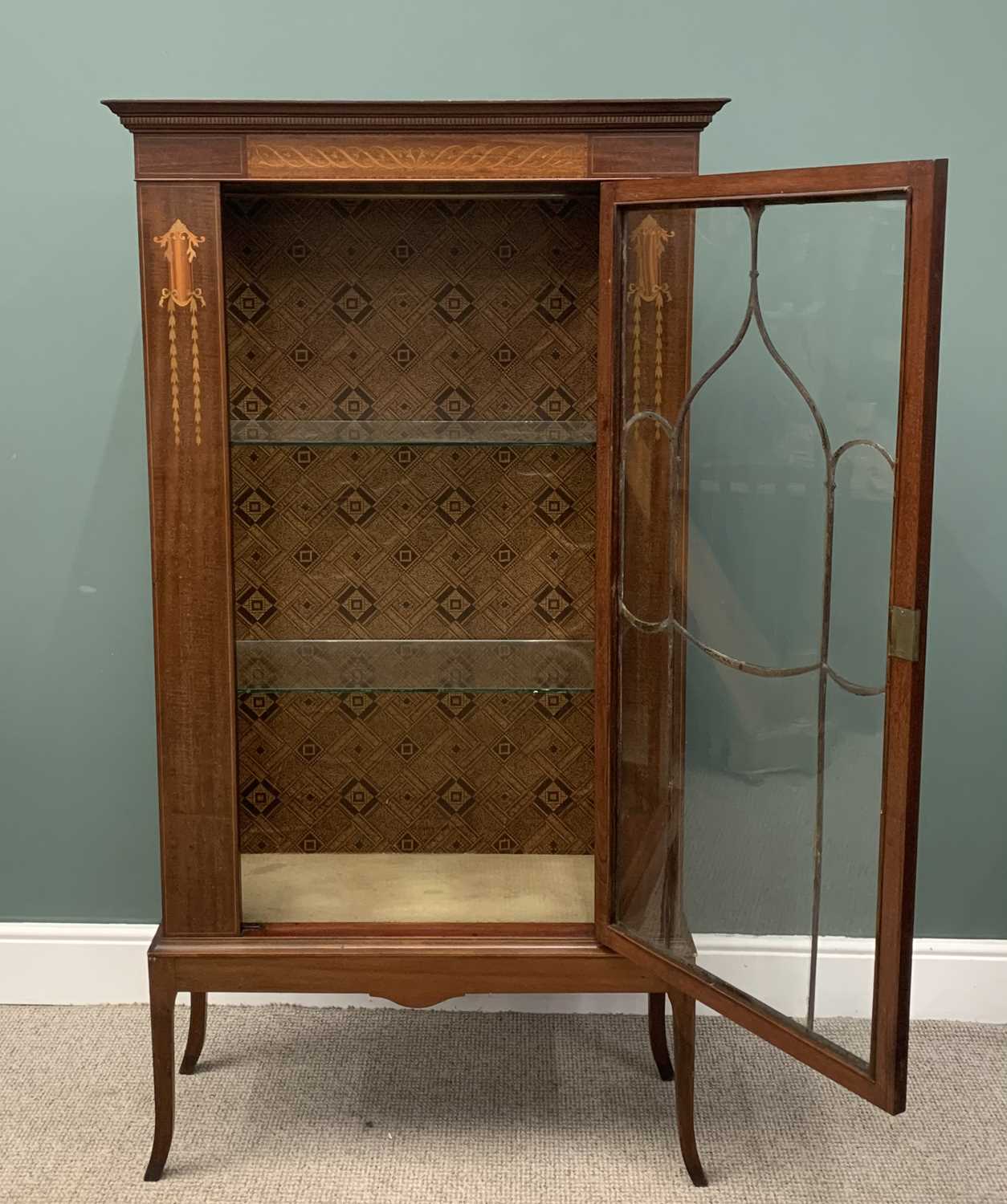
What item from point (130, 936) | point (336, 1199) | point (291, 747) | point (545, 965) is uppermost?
point (291, 747)

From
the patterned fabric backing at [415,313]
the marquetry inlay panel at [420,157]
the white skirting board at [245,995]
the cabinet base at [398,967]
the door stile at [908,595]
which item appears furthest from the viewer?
the white skirting board at [245,995]

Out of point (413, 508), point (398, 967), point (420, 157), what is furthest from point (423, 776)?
point (420, 157)

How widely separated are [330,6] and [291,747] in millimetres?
1356

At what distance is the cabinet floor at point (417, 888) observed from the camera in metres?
1.99

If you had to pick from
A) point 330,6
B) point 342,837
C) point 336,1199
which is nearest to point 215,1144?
point 336,1199

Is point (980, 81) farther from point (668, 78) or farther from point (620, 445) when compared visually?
point (620, 445)

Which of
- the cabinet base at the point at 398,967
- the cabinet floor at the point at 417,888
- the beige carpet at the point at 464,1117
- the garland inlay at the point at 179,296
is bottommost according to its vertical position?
the beige carpet at the point at 464,1117

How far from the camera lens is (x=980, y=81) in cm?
224

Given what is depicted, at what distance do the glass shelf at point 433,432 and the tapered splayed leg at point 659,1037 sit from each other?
3.56ft

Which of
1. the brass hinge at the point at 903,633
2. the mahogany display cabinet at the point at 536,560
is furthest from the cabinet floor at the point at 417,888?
the brass hinge at the point at 903,633

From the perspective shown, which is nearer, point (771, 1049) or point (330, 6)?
point (330, 6)

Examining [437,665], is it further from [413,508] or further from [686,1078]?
[686,1078]

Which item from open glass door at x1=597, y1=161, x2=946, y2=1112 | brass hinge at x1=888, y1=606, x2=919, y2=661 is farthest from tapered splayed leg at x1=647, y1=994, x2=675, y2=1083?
brass hinge at x1=888, y1=606, x2=919, y2=661

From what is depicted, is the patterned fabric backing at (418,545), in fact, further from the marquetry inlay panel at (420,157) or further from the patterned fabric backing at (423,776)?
the marquetry inlay panel at (420,157)
